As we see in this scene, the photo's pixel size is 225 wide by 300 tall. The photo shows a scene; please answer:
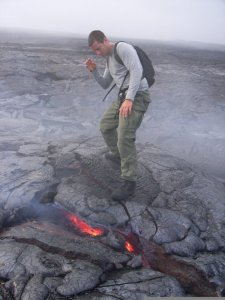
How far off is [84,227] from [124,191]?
669 mm

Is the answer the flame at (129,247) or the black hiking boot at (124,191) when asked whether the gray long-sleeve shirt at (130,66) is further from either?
the flame at (129,247)

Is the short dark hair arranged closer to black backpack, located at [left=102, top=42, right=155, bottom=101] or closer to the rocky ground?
black backpack, located at [left=102, top=42, right=155, bottom=101]

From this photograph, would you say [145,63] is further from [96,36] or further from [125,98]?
[96,36]

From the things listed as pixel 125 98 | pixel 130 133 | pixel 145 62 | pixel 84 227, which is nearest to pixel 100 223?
pixel 84 227

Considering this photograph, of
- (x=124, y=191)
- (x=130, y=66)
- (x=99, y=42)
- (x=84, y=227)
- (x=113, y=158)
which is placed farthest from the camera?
(x=113, y=158)

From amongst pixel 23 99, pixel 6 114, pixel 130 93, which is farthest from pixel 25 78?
pixel 130 93

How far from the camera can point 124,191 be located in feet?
15.0

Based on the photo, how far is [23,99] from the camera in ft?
30.2

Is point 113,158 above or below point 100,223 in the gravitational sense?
above

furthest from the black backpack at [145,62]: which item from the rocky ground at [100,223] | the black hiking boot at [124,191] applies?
the rocky ground at [100,223]

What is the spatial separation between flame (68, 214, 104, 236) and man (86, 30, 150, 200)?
1.59 feet

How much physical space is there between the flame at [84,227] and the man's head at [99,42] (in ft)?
6.43

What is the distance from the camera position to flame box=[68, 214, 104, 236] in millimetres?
4234

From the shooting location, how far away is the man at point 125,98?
159 inches
